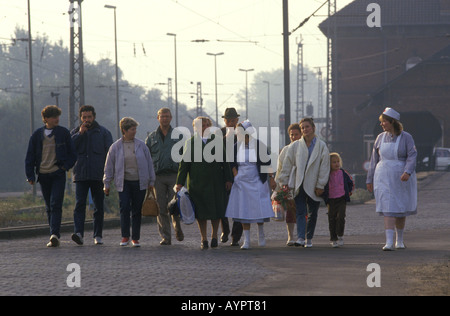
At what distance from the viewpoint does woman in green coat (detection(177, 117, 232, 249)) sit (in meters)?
12.6

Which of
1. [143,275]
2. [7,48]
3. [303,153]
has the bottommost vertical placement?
[143,275]

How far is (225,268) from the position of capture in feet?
33.1

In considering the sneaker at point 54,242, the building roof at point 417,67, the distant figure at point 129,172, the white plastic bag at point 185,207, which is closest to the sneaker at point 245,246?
the white plastic bag at point 185,207

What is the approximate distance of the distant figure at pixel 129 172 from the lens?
42.5 feet

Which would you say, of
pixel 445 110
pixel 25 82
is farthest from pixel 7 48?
pixel 445 110

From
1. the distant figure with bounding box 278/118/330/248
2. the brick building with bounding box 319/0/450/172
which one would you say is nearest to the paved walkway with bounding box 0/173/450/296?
the distant figure with bounding box 278/118/330/248

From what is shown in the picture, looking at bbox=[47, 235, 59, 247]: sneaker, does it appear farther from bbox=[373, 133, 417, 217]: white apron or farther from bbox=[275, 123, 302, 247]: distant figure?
bbox=[373, 133, 417, 217]: white apron

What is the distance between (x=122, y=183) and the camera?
12.9 metres

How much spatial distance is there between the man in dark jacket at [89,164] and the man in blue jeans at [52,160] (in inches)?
10.7

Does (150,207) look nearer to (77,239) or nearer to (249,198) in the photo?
(77,239)
